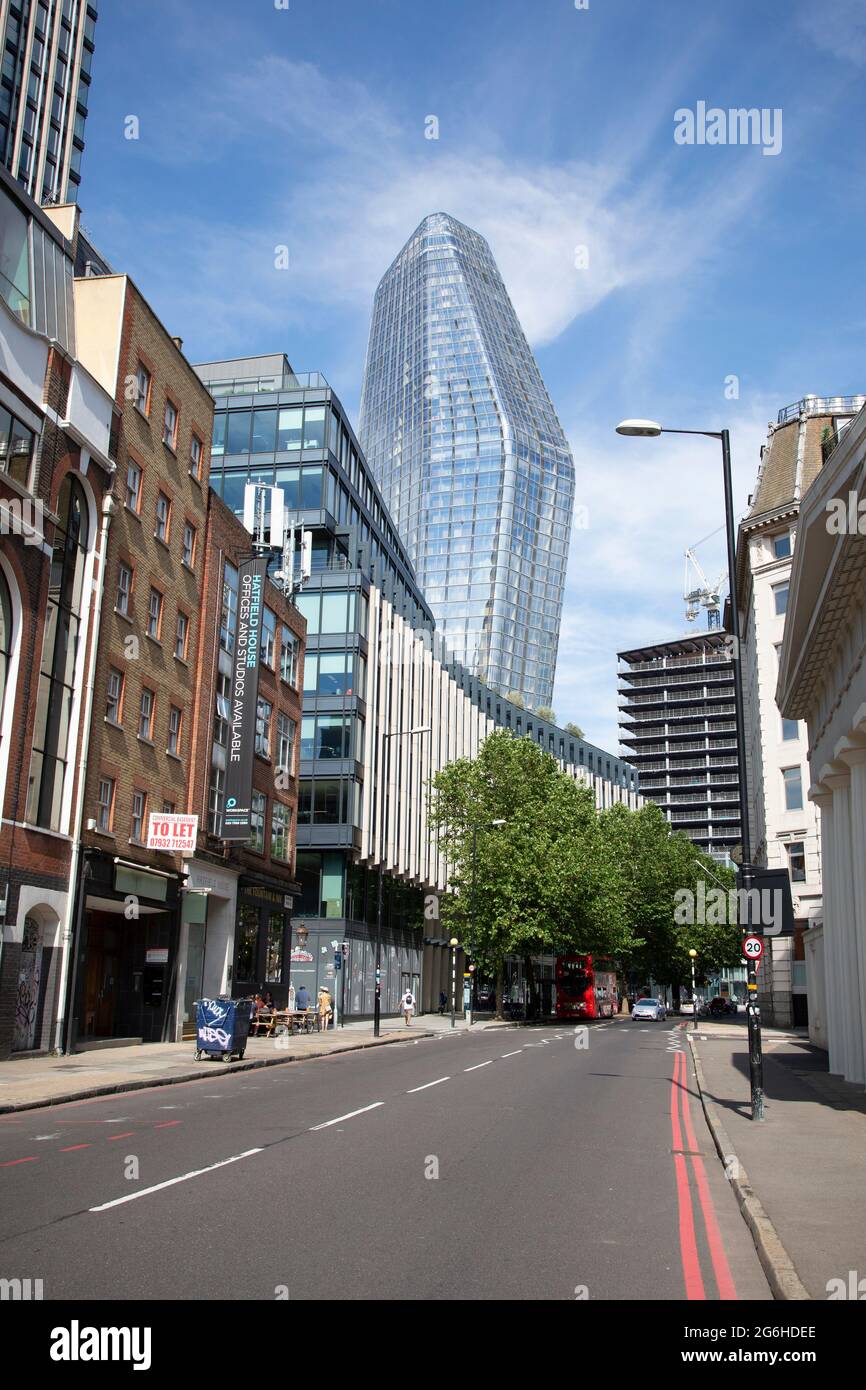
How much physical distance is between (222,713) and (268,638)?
515cm

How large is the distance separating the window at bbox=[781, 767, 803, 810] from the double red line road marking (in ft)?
108

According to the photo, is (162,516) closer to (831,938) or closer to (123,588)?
(123,588)

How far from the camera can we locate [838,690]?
20.8 m

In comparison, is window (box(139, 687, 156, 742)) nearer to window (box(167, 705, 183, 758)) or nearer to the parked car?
window (box(167, 705, 183, 758))

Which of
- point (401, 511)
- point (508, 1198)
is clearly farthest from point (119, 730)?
point (401, 511)

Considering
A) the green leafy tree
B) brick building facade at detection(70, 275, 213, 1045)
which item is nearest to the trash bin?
brick building facade at detection(70, 275, 213, 1045)

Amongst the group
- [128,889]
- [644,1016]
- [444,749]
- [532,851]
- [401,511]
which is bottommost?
[644,1016]

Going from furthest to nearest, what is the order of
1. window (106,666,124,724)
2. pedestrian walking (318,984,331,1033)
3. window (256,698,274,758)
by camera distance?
pedestrian walking (318,984,331,1033), window (256,698,274,758), window (106,666,124,724)

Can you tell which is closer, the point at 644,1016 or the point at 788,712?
the point at 788,712

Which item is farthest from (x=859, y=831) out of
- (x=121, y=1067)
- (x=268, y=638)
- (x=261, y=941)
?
(x=268, y=638)

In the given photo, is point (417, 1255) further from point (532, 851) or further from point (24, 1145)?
point (532, 851)

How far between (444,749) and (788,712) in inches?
1811

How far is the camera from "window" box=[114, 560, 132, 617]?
28.5 metres

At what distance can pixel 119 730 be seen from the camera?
28344mm
